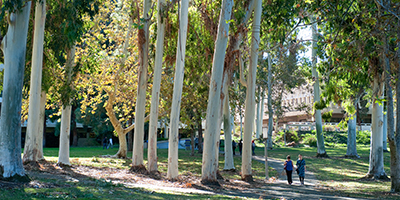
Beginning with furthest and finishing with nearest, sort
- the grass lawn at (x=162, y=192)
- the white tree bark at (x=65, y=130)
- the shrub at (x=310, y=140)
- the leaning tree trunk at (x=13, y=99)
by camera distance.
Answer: the shrub at (x=310, y=140), the white tree bark at (x=65, y=130), the leaning tree trunk at (x=13, y=99), the grass lawn at (x=162, y=192)

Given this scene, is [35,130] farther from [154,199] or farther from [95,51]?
[154,199]

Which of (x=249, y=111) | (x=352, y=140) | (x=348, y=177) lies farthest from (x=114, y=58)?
(x=352, y=140)

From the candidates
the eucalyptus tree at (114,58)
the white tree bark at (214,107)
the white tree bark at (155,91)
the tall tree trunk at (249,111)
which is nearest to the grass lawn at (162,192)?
the tall tree trunk at (249,111)

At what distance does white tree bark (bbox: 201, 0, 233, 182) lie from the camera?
14672 mm

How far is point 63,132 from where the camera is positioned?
1816 cm

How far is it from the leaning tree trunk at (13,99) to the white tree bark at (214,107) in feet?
21.7

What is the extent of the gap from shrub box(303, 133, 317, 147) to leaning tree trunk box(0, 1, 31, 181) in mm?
42628

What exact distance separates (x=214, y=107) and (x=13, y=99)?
23.4 feet

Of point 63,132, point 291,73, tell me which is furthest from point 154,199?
point 291,73

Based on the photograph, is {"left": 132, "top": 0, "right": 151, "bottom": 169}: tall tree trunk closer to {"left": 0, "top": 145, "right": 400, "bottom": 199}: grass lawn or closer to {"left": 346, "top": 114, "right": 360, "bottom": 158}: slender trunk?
{"left": 0, "top": 145, "right": 400, "bottom": 199}: grass lawn

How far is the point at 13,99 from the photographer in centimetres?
1074

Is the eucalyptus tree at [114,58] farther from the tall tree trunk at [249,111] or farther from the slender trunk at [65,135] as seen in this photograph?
the tall tree trunk at [249,111]

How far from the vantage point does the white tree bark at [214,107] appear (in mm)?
14672

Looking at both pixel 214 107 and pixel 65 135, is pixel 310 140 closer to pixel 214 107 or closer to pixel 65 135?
pixel 214 107
